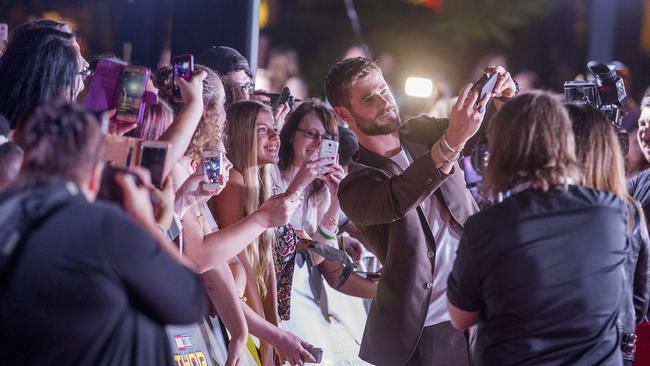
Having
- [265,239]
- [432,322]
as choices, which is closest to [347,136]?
[265,239]

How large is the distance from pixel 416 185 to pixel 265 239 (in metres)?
1.08

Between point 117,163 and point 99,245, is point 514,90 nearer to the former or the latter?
point 117,163

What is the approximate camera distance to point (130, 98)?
3051 millimetres

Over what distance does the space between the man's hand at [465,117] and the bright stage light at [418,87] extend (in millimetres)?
4903

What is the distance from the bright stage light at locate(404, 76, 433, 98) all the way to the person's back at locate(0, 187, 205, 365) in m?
6.50


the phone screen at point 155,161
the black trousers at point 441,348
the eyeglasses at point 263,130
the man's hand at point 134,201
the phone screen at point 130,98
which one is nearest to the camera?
the man's hand at point 134,201

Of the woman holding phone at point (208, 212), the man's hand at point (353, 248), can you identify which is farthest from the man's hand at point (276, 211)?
the man's hand at point (353, 248)

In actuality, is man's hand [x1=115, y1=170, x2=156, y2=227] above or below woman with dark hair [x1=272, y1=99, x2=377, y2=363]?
above

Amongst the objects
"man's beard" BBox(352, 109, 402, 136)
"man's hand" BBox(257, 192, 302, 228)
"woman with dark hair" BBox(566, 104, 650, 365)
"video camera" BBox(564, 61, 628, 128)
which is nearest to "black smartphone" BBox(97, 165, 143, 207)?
"man's hand" BBox(257, 192, 302, 228)

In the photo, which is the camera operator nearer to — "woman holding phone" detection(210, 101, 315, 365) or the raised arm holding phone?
the raised arm holding phone

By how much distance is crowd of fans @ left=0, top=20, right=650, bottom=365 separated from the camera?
7.47ft

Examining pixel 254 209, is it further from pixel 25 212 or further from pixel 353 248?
pixel 25 212

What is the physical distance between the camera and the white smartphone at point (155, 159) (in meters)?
2.74

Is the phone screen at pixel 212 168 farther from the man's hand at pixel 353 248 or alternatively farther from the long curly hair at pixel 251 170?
the man's hand at pixel 353 248
